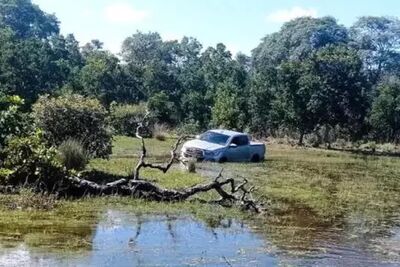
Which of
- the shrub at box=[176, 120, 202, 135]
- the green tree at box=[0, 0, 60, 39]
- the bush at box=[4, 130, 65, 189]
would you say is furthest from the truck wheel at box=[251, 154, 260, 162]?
the green tree at box=[0, 0, 60, 39]

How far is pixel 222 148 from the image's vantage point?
29422mm

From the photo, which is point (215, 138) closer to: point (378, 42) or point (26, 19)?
point (378, 42)

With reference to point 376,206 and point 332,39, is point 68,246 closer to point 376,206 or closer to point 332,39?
point 376,206

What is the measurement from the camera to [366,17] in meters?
94.2

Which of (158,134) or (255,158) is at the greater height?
(158,134)

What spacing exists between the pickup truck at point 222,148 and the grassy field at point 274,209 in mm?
2225

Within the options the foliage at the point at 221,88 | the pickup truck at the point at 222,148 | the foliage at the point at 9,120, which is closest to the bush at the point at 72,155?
the foliage at the point at 9,120

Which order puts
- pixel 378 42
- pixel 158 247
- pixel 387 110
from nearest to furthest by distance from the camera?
pixel 158 247, pixel 387 110, pixel 378 42

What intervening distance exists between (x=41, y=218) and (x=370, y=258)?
612 cm

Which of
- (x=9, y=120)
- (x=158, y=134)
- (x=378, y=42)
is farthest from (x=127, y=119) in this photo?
(x=378, y=42)

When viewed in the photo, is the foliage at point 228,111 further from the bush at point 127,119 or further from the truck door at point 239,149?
the truck door at point 239,149

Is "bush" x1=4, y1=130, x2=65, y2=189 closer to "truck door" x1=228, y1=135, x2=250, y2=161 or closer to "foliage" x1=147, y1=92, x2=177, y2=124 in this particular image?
"truck door" x1=228, y1=135, x2=250, y2=161

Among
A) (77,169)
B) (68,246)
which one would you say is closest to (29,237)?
(68,246)

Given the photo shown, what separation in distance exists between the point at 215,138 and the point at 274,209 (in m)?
14.8
